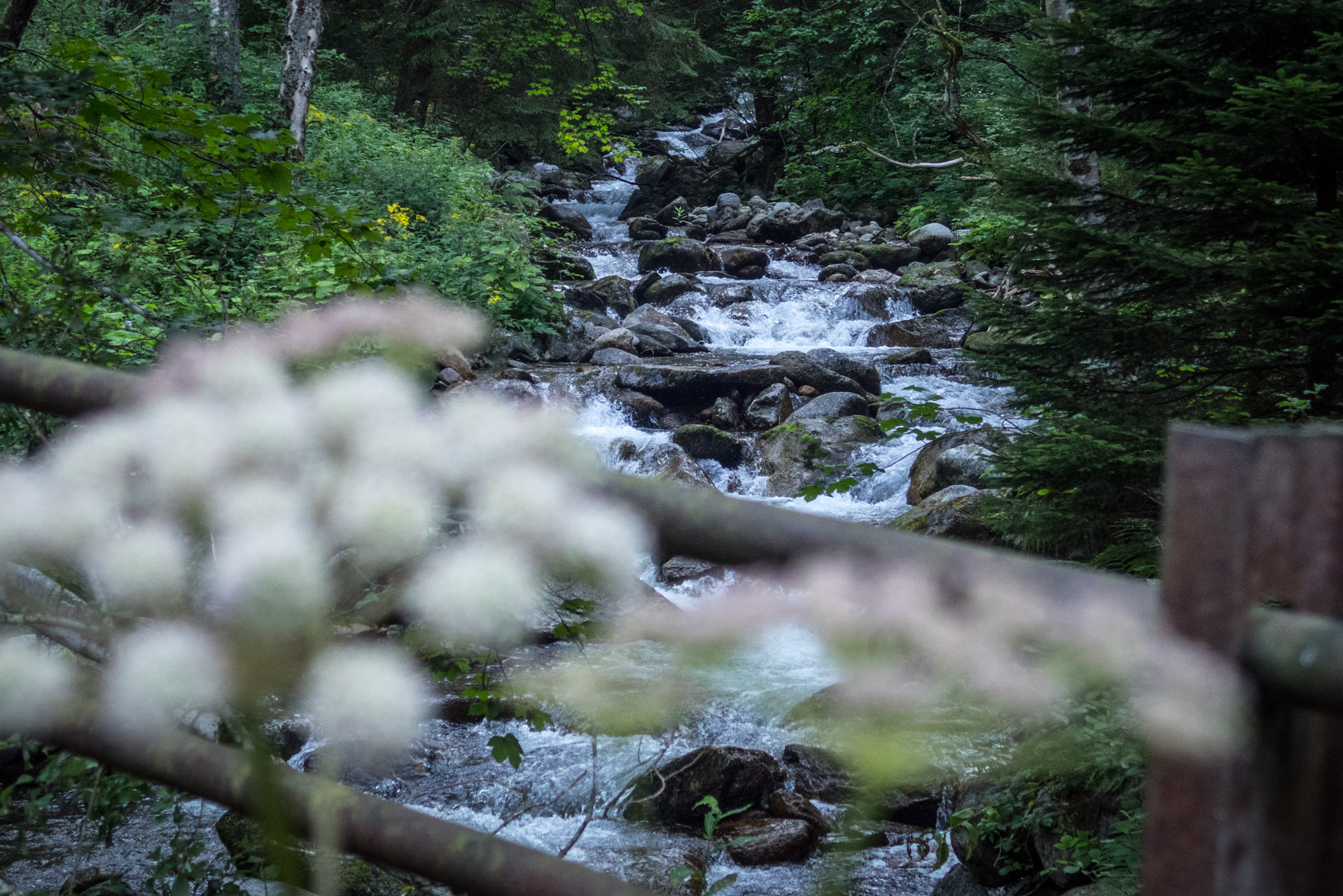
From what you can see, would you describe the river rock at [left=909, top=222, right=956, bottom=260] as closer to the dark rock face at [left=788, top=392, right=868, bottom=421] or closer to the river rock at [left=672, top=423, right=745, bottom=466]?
the dark rock face at [left=788, top=392, right=868, bottom=421]

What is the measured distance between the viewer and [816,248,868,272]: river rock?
14461 millimetres

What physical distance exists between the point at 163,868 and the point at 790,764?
2.90 m

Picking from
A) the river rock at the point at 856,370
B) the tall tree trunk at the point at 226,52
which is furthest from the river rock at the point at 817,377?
the tall tree trunk at the point at 226,52

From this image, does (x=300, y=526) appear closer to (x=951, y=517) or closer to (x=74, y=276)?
(x=74, y=276)

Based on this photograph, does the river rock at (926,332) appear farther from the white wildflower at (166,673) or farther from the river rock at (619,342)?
the white wildflower at (166,673)

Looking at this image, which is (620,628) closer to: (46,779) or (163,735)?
(163,735)

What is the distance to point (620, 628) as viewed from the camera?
1.89 feet

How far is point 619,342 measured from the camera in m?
10.6

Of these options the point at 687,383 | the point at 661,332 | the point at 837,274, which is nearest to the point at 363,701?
the point at 687,383

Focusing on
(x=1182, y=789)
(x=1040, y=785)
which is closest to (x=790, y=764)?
(x=1040, y=785)

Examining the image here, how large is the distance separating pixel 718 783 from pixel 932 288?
10.0 m

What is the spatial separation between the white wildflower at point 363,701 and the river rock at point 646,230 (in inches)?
636

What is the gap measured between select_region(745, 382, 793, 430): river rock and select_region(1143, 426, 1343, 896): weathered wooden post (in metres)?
8.57

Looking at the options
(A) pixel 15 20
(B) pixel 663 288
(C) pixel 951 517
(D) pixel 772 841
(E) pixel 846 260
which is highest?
(A) pixel 15 20
